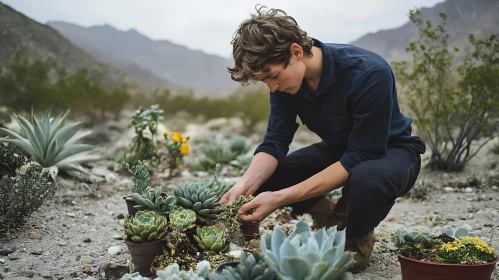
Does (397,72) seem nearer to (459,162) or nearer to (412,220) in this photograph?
(459,162)

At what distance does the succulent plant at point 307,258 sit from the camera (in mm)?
1404

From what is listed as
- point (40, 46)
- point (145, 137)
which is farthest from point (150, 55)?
point (145, 137)

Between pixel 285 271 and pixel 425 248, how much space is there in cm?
100

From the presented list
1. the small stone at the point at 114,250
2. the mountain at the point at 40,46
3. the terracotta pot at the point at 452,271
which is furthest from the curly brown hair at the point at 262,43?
the mountain at the point at 40,46

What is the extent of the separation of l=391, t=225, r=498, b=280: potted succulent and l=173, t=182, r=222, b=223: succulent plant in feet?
3.18

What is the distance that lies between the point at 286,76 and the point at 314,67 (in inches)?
12.3

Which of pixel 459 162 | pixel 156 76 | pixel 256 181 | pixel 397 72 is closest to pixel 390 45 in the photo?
pixel 397 72

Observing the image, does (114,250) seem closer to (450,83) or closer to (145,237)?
(145,237)

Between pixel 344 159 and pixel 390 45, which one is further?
pixel 390 45

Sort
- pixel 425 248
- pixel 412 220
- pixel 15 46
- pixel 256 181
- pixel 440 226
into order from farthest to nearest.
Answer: pixel 15 46 → pixel 412 220 → pixel 440 226 → pixel 256 181 → pixel 425 248

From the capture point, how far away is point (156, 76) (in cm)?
1273

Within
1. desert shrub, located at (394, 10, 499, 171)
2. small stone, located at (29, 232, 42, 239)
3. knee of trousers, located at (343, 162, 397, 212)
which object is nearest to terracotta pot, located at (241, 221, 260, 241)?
knee of trousers, located at (343, 162, 397, 212)

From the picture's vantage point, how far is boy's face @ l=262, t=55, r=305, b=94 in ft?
7.50

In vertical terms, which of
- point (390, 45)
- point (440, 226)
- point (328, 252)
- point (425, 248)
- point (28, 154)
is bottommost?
point (440, 226)
